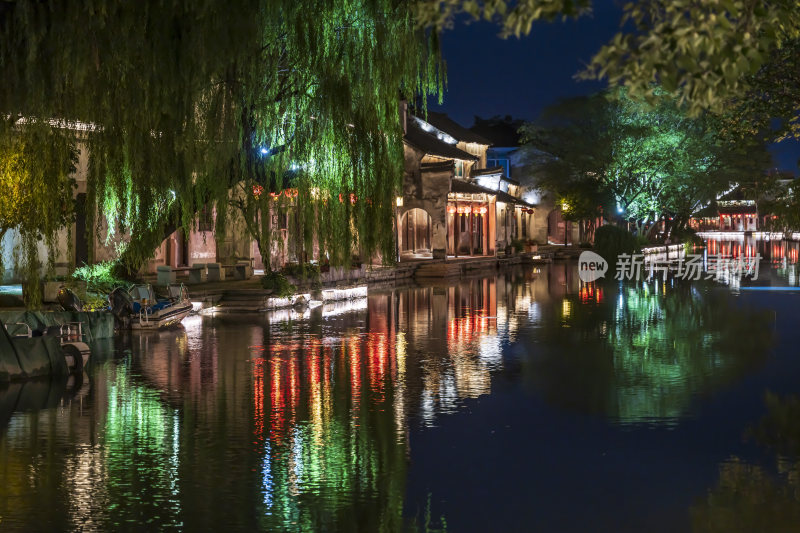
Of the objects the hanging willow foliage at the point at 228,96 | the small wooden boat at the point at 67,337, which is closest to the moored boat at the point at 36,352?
the small wooden boat at the point at 67,337

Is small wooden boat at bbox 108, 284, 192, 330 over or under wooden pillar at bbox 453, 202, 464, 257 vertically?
under

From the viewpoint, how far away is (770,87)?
18.7 metres

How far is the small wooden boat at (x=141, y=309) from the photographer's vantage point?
74.1 ft

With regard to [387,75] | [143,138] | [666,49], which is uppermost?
[387,75]

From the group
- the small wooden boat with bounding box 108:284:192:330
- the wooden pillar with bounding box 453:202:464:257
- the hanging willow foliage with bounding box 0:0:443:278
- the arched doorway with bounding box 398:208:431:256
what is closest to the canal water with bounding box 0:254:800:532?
the small wooden boat with bounding box 108:284:192:330

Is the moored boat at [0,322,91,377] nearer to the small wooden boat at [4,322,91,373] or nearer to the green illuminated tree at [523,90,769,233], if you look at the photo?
the small wooden boat at [4,322,91,373]

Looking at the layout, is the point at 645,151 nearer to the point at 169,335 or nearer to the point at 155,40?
the point at 169,335

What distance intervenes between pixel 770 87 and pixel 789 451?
32.8ft

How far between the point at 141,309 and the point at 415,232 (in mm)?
36299

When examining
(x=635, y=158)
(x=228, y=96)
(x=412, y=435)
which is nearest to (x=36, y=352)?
(x=228, y=96)

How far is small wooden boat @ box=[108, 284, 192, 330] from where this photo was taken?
22594 mm

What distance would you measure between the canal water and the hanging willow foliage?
275cm

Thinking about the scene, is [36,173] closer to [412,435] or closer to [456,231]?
[412,435]

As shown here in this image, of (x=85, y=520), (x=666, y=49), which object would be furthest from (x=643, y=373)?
(x=666, y=49)
